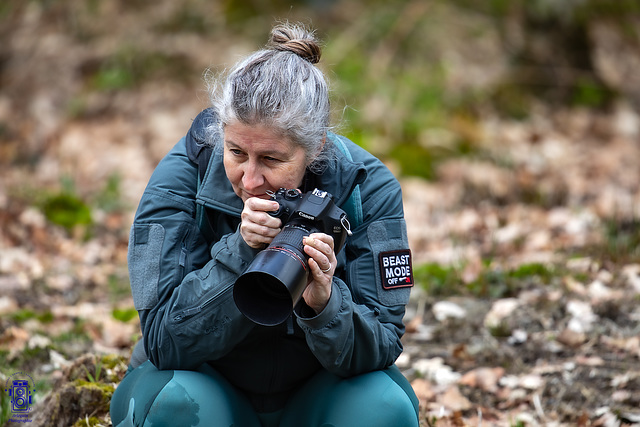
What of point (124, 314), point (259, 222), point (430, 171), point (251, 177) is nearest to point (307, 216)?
point (259, 222)

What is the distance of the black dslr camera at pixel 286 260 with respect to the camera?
6.03 feet

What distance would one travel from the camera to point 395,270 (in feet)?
7.45

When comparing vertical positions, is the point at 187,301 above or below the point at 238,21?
above

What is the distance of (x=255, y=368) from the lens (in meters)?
2.31

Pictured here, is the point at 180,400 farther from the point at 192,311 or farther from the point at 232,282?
the point at 232,282

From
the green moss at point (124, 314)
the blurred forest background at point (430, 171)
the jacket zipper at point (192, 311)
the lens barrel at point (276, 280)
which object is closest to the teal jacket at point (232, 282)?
the jacket zipper at point (192, 311)

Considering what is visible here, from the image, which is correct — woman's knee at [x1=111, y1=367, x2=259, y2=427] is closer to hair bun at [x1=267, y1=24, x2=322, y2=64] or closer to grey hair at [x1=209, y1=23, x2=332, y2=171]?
grey hair at [x1=209, y1=23, x2=332, y2=171]

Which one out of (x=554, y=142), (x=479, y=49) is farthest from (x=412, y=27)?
(x=554, y=142)

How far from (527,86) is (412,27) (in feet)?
4.71

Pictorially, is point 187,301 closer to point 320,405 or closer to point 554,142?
point 320,405

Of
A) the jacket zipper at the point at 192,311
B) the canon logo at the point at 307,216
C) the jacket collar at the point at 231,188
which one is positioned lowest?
the jacket zipper at the point at 192,311

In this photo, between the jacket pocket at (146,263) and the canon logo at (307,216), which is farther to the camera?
the jacket pocket at (146,263)

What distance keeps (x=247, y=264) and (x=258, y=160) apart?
327 mm

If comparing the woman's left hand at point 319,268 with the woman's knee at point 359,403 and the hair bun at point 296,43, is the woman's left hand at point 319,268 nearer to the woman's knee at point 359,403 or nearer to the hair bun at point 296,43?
the woman's knee at point 359,403
